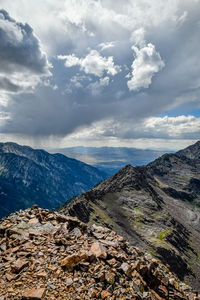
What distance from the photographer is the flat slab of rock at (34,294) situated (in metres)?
11.2

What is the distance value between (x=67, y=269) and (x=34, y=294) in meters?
3.46

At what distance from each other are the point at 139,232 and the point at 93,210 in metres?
38.7

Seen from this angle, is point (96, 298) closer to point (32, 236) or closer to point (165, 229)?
point (32, 236)

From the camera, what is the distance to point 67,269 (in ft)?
47.4

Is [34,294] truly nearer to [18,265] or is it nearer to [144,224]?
[18,265]

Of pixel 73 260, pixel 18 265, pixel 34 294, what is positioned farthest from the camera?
pixel 73 260

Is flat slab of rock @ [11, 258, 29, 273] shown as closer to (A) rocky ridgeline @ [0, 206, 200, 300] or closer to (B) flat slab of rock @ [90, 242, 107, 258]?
(A) rocky ridgeline @ [0, 206, 200, 300]

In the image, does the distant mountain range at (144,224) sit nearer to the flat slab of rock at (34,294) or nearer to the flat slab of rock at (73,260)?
the flat slab of rock at (73,260)

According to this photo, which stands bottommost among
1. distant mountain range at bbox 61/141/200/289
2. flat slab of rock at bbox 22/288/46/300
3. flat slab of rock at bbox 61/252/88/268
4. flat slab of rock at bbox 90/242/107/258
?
distant mountain range at bbox 61/141/200/289

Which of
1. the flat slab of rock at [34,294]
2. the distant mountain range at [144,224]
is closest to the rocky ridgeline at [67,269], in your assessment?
the flat slab of rock at [34,294]

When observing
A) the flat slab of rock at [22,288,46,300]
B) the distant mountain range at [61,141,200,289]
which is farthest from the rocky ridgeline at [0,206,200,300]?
the distant mountain range at [61,141,200,289]

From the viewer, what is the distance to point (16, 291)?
12.0 metres

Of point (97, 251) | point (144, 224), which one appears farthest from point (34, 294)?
point (144, 224)

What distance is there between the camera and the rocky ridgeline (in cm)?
1267
